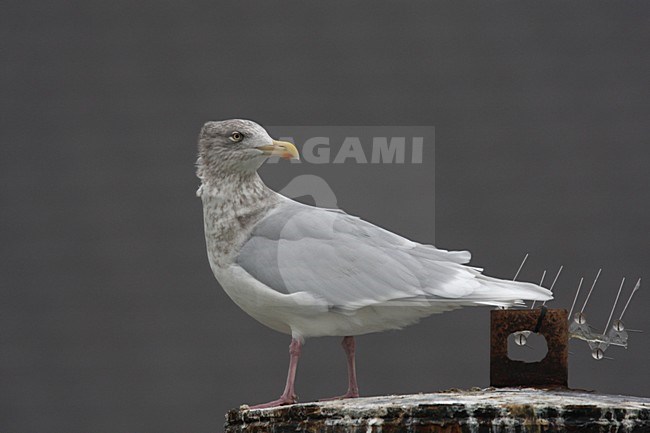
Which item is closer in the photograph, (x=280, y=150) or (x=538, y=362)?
(x=538, y=362)

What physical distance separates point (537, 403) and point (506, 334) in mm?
414

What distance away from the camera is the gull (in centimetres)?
232

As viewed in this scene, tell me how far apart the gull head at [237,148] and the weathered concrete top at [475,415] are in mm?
697

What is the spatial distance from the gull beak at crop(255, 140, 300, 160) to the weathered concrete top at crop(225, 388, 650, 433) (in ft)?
2.24

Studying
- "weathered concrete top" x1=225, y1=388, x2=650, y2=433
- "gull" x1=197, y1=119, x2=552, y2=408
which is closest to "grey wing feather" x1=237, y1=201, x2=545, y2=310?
"gull" x1=197, y1=119, x2=552, y2=408

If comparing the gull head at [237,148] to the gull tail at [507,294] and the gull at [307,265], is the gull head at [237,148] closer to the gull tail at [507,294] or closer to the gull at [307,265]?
the gull at [307,265]

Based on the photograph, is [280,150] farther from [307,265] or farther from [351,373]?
[351,373]

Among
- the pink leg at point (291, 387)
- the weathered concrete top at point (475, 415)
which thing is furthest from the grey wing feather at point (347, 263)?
the weathered concrete top at point (475, 415)

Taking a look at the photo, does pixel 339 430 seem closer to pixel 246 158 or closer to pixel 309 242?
pixel 309 242

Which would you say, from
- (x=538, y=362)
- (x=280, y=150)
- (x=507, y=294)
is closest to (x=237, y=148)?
(x=280, y=150)

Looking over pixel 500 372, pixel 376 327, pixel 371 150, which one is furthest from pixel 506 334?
pixel 371 150

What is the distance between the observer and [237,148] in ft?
8.08

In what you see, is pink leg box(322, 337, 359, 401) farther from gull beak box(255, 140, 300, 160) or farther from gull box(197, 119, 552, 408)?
gull beak box(255, 140, 300, 160)

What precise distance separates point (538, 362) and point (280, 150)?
79 cm
